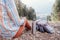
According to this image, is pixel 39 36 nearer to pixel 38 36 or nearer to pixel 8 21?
pixel 38 36

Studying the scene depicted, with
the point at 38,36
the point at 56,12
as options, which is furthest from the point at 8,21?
the point at 56,12

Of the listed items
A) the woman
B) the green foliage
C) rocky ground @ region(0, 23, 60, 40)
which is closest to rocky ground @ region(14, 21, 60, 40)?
rocky ground @ region(0, 23, 60, 40)

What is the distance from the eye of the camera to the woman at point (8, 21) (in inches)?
134

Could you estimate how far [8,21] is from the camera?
11.5 ft

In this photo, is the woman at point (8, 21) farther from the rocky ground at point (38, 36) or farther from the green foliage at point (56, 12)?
the green foliage at point (56, 12)

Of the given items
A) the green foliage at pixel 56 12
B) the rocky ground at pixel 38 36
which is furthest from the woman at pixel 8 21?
the green foliage at pixel 56 12

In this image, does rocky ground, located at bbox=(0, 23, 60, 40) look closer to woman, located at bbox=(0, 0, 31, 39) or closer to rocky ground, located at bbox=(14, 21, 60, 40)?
rocky ground, located at bbox=(14, 21, 60, 40)

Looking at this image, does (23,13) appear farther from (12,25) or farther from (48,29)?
(12,25)

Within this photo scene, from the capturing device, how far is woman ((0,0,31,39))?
11.1 ft

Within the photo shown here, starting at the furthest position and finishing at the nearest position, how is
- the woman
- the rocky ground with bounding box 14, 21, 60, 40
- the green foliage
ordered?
the green foliage, the rocky ground with bounding box 14, 21, 60, 40, the woman

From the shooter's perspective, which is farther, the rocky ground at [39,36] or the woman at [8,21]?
the rocky ground at [39,36]

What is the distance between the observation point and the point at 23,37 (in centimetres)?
378

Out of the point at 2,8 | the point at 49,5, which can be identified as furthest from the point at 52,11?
the point at 2,8

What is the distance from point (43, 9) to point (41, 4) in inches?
5.0
